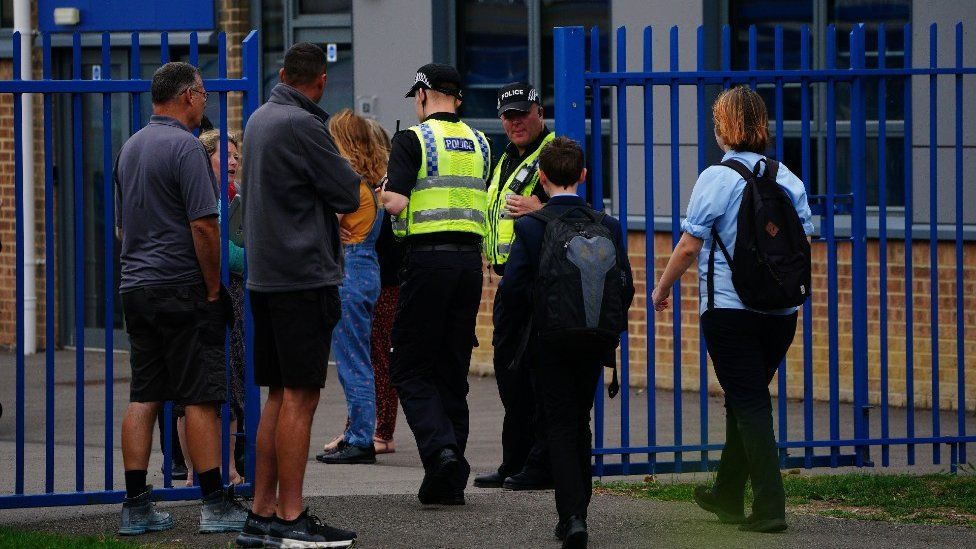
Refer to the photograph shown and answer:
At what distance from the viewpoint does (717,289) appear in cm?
688

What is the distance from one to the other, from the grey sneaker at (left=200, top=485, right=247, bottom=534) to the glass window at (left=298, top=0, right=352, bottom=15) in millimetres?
7379

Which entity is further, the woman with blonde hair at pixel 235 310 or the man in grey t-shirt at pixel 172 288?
the woman with blonde hair at pixel 235 310

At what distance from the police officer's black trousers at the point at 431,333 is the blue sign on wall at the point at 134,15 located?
7234 mm

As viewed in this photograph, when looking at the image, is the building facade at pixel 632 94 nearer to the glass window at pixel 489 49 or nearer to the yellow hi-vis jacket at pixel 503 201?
the glass window at pixel 489 49

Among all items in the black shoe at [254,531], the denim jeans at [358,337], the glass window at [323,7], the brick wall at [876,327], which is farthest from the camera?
the glass window at [323,7]

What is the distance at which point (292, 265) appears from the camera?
649cm

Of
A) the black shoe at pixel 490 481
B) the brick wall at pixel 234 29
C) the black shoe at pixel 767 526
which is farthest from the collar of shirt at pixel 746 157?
the brick wall at pixel 234 29

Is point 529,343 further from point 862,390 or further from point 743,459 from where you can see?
point 862,390

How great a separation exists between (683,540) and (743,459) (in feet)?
1.45

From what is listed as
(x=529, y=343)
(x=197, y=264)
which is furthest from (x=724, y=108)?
(x=197, y=264)

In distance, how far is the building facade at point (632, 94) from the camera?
10.6m

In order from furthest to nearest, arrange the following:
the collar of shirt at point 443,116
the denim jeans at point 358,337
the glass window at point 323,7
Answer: the glass window at point 323,7, the denim jeans at point 358,337, the collar of shirt at point 443,116

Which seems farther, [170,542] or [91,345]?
[91,345]

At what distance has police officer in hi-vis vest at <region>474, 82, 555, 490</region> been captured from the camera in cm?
798
